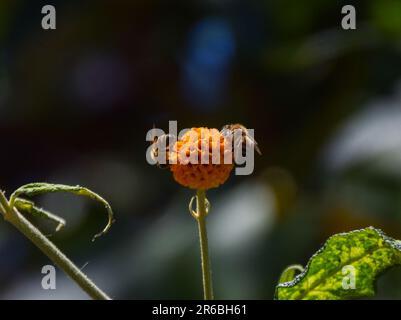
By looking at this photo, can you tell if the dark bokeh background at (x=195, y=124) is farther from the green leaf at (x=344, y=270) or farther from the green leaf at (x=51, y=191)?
the green leaf at (x=51, y=191)

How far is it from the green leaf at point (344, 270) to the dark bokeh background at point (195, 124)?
1.58 meters

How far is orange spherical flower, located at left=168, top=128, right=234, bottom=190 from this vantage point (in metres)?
1.14

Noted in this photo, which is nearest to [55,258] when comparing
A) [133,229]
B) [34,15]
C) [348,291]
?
[348,291]

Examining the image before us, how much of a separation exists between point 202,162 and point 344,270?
0.25 metres

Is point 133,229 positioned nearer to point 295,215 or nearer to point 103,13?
point 295,215

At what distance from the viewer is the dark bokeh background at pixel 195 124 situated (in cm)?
301

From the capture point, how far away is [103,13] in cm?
402

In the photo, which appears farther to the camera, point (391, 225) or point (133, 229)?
point (133, 229)

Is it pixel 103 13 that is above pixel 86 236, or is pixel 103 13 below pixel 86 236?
above

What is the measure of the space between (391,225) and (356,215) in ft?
0.44

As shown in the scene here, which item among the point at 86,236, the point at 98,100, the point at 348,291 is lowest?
the point at 86,236

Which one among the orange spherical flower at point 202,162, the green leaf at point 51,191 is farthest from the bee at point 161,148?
A: the green leaf at point 51,191

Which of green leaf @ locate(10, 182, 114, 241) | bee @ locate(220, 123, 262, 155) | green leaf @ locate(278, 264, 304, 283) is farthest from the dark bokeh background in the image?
green leaf @ locate(10, 182, 114, 241)

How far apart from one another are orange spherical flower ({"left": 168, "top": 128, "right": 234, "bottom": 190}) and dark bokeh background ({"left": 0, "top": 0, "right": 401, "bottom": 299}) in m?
1.68
